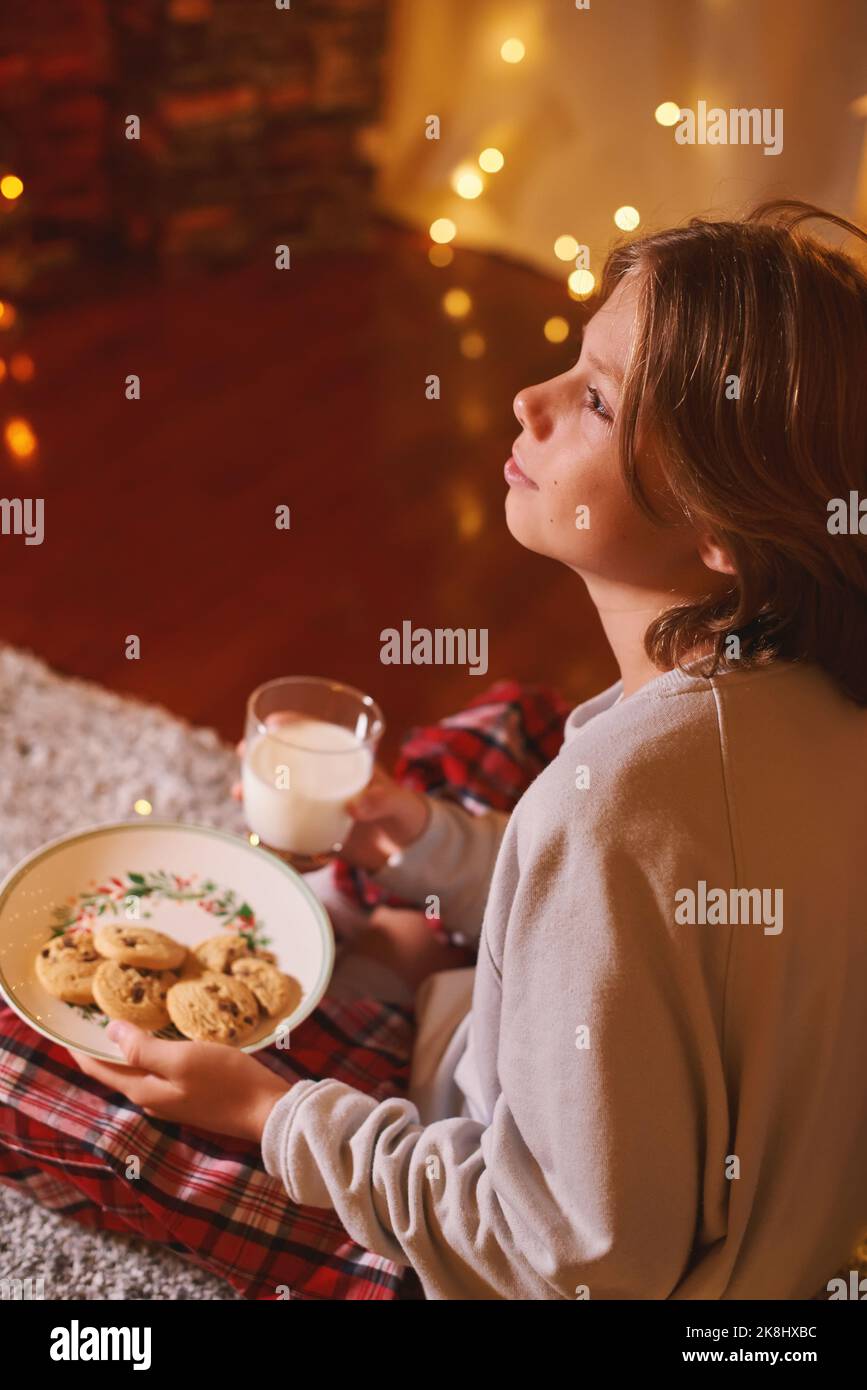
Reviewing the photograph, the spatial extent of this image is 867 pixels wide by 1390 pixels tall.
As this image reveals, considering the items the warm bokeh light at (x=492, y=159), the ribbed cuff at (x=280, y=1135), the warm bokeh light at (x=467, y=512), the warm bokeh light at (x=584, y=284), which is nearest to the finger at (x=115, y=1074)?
the ribbed cuff at (x=280, y=1135)

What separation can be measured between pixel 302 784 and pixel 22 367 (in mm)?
1632

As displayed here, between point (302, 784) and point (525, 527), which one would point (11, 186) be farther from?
point (525, 527)

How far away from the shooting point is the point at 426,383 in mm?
2801

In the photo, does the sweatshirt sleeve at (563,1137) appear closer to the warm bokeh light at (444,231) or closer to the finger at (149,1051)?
the finger at (149,1051)

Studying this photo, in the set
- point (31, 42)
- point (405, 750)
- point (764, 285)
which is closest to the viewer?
point (764, 285)

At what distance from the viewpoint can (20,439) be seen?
246 centimetres

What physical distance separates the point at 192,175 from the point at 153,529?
959 mm

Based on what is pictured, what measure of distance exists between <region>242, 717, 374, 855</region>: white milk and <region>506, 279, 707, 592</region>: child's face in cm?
37

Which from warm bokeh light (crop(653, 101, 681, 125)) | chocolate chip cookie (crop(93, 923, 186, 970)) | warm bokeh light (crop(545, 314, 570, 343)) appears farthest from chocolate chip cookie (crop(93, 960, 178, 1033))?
warm bokeh light (crop(653, 101, 681, 125))

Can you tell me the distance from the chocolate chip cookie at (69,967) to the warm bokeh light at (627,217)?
1563 mm

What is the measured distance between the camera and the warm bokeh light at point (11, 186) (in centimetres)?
268

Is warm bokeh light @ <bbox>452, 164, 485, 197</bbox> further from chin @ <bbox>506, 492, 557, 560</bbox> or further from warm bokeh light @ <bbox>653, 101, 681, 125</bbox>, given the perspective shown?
chin @ <bbox>506, 492, 557, 560</bbox>

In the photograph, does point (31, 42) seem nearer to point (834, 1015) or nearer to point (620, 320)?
point (620, 320)
